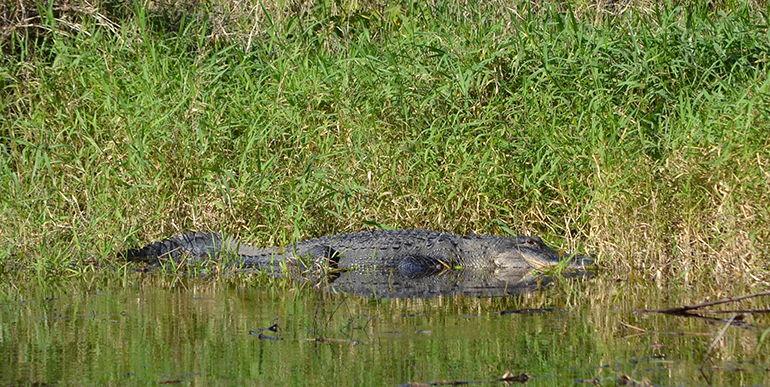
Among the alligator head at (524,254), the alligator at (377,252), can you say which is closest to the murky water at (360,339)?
the alligator head at (524,254)

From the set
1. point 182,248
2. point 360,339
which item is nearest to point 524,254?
point 182,248

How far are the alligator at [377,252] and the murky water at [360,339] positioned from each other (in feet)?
3.32

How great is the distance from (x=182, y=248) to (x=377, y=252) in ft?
4.30

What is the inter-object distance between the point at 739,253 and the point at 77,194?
4.48 metres

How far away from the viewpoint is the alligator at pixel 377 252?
5969mm

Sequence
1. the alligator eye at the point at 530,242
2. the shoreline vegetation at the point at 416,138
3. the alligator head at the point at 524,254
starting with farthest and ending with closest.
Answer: the alligator eye at the point at 530,242 → the alligator head at the point at 524,254 → the shoreline vegetation at the point at 416,138

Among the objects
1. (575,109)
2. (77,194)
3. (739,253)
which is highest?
(575,109)

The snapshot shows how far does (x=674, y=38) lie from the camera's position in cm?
644

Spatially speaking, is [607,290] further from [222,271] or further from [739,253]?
[222,271]

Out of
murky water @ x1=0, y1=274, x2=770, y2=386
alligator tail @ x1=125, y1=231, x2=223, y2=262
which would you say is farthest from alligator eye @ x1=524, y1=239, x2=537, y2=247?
alligator tail @ x1=125, y1=231, x2=223, y2=262

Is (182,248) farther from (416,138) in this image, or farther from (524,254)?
(524,254)

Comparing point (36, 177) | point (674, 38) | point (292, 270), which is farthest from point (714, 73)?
point (36, 177)

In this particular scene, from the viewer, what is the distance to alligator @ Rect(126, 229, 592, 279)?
597 cm

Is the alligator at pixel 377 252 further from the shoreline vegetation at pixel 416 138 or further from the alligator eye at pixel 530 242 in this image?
the shoreline vegetation at pixel 416 138
